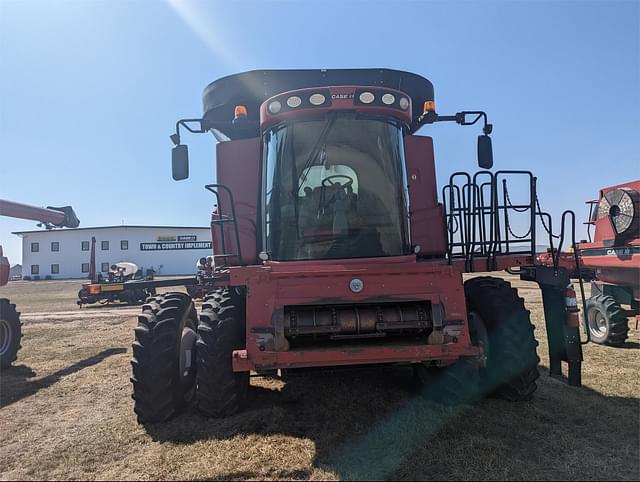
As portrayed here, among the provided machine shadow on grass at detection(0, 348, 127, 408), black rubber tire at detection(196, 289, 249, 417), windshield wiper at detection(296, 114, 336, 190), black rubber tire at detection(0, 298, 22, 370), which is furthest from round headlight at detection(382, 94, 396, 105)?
black rubber tire at detection(0, 298, 22, 370)

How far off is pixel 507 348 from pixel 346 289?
182cm

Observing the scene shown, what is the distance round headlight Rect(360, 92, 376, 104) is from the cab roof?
145 cm

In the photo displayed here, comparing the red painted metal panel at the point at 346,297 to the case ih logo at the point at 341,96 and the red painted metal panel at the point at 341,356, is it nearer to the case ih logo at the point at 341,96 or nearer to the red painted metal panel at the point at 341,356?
the red painted metal panel at the point at 341,356

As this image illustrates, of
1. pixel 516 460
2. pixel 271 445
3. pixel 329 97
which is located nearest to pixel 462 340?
pixel 516 460

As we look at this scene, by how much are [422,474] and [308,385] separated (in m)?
2.33

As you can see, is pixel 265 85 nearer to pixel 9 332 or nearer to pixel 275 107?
pixel 275 107

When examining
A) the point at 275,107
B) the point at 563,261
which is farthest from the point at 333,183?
the point at 563,261

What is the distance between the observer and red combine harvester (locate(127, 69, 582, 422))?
142 inches

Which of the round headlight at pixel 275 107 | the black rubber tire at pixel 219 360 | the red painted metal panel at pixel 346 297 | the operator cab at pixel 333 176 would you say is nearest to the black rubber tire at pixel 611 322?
the red painted metal panel at pixel 346 297

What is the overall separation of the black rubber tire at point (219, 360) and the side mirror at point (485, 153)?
311cm

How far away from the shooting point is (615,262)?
7.70 m

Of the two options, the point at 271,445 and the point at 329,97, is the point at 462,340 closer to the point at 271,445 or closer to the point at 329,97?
the point at 271,445

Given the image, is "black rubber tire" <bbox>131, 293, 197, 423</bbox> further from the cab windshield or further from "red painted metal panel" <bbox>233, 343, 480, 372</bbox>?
the cab windshield

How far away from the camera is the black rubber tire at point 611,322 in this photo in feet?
23.5
